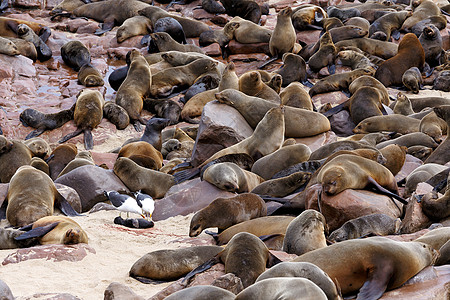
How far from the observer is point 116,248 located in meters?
5.66

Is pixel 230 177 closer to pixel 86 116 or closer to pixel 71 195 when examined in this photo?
pixel 71 195

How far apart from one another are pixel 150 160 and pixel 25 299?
551cm

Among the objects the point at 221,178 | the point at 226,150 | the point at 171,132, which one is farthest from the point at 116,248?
the point at 171,132

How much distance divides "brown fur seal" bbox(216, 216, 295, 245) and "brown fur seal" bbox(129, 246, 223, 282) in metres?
0.88

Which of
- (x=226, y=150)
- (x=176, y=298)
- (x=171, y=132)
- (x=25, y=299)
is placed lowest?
(x=171, y=132)

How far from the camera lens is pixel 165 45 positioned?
15734mm

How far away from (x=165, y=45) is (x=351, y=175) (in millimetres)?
10371

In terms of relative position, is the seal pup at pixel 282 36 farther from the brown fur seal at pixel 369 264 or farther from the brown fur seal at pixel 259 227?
the brown fur seal at pixel 369 264

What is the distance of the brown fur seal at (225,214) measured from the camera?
6141mm

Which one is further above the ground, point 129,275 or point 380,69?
point 129,275

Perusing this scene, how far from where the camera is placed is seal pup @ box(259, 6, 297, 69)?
590 inches

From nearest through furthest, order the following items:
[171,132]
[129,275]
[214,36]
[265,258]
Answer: [265,258] → [129,275] → [171,132] → [214,36]

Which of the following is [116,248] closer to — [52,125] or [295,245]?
[295,245]

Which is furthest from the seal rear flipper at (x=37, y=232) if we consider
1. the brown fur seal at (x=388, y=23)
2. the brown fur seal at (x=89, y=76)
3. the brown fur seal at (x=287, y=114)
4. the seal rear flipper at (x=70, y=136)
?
the brown fur seal at (x=388, y=23)
